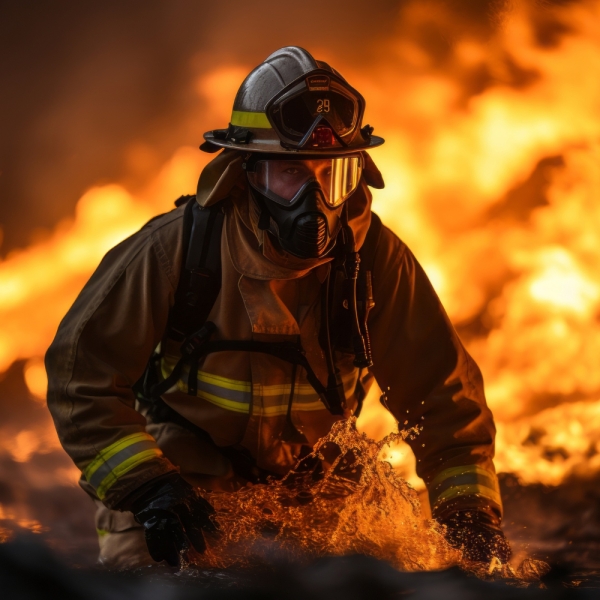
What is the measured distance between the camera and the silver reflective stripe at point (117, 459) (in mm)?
2781

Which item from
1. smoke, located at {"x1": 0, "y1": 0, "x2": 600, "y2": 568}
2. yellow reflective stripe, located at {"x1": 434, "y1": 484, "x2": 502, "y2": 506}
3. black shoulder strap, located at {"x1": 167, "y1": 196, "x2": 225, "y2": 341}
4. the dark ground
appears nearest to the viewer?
the dark ground

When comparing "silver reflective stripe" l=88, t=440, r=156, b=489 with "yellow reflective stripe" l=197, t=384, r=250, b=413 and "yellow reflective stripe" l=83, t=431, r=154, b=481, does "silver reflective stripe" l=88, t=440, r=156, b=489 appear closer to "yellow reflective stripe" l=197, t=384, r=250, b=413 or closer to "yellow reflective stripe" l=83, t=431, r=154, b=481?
"yellow reflective stripe" l=83, t=431, r=154, b=481

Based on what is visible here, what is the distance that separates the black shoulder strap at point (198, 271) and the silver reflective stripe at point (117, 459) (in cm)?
39

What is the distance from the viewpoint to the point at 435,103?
4.88 meters

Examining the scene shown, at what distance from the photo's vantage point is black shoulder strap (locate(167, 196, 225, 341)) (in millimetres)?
2910

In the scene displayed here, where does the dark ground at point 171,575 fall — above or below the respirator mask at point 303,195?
below

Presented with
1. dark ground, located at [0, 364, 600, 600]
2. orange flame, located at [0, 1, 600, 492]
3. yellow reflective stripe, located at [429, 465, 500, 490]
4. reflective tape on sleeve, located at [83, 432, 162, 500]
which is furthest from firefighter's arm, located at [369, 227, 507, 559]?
orange flame, located at [0, 1, 600, 492]

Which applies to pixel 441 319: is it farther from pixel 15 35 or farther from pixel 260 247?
pixel 15 35

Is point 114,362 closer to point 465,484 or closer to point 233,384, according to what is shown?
point 233,384

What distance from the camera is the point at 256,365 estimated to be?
2.98m

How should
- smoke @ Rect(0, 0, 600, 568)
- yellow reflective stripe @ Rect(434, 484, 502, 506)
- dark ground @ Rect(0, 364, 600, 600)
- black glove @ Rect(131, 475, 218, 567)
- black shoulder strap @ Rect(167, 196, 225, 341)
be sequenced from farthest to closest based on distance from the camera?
smoke @ Rect(0, 0, 600, 568), yellow reflective stripe @ Rect(434, 484, 502, 506), black shoulder strap @ Rect(167, 196, 225, 341), black glove @ Rect(131, 475, 218, 567), dark ground @ Rect(0, 364, 600, 600)

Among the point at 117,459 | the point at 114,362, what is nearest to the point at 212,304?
the point at 114,362

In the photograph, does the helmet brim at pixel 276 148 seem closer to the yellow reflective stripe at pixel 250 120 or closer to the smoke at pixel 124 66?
the yellow reflective stripe at pixel 250 120

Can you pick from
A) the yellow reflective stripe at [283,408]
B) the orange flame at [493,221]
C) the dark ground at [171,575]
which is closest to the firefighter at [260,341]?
the yellow reflective stripe at [283,408]
